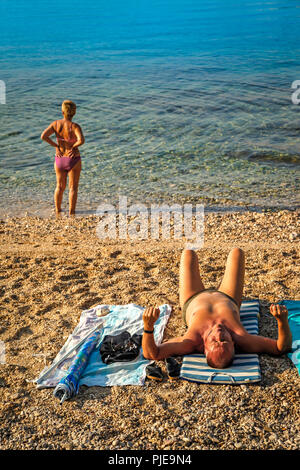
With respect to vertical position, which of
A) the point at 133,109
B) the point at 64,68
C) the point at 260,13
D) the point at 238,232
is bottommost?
the point at 238,232

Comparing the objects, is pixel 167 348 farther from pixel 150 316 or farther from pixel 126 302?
pixel 126 302

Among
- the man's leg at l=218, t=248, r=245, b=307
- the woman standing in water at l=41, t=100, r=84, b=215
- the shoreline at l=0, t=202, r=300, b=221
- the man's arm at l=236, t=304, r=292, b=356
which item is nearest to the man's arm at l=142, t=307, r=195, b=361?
the man's arm at l=236, t=304, r=292, b=356

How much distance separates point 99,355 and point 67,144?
15.6 ft

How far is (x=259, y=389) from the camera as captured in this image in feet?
12.8

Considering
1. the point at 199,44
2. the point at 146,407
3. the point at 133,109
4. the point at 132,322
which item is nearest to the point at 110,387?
the point at 146,407

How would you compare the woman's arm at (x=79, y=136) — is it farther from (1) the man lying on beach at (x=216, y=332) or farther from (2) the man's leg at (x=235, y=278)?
(1) the man lying on beach at (x=216, y=332)

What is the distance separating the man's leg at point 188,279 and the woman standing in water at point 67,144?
150 inches

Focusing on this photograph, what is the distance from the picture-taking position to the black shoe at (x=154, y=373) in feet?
13.5

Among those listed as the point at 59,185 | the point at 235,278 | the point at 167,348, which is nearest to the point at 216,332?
the point at 167,348

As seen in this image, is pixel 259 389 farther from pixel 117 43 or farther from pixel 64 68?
pixel 117 43

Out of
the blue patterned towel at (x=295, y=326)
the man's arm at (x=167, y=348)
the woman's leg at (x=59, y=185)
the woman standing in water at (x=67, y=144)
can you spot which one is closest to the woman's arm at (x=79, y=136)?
the woman standing in water at (x=67, y=144)

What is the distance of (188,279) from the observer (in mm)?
5023

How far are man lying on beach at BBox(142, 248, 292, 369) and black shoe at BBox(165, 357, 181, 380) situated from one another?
0.30ft

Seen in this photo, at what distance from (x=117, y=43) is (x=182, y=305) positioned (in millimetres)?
31736
